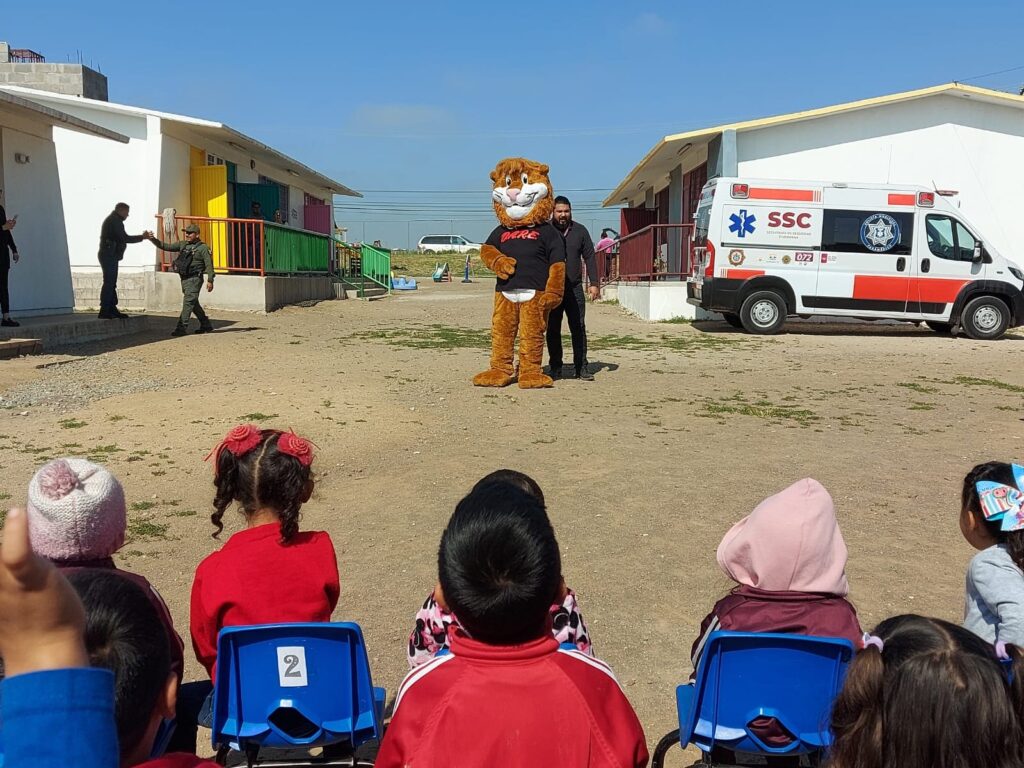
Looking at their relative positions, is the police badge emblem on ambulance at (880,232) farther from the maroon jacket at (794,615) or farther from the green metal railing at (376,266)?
the green metal railing at (376,266)

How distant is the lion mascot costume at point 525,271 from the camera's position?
31.1ft

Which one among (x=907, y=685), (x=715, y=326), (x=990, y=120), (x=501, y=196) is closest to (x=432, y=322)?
(x=715, y=326)

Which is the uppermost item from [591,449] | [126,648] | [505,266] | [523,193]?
[523,193]

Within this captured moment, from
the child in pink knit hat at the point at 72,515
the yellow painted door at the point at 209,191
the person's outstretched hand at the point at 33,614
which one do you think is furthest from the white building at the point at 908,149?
the person's outstretched hand at the point at 33,614

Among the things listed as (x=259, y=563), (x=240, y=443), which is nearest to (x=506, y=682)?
(x=259, y=563)

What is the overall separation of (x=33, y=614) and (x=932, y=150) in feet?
65.2

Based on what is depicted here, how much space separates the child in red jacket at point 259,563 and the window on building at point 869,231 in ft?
44.4

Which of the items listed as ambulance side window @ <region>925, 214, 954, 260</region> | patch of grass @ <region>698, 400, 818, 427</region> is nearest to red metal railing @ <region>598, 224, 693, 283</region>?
ambulance side window @ <region>925, 214, 954, 260</region>

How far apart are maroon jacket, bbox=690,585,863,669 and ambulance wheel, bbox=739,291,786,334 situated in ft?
43.3

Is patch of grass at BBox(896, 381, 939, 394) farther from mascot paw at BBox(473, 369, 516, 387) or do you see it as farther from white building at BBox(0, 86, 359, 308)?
white building at BBox(0, 86, 359, 308)

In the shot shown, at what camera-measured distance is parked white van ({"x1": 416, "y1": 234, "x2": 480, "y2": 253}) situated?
63.6 metres

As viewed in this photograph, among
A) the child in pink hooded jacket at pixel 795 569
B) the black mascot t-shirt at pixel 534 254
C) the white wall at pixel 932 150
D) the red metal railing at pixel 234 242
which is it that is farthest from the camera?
the red metal railing at pixel 234 242

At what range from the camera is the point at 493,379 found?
31.0 ft

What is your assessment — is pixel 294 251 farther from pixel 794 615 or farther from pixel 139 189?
pixel 794 615
